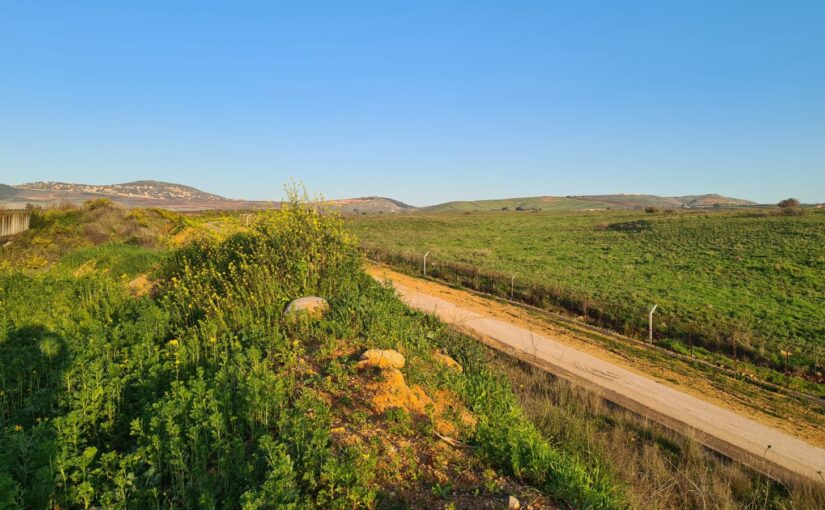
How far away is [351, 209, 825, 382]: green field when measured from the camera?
13.9m

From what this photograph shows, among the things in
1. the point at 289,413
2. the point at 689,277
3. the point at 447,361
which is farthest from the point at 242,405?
the point at 689,277

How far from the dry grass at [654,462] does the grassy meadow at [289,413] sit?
4 centimetres

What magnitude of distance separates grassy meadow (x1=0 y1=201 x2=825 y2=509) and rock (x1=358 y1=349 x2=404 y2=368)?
5.5 inches

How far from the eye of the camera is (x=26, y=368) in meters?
5.07

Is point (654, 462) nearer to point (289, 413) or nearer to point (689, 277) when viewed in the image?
point (289, 413)

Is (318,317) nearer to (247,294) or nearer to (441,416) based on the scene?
(247,294)

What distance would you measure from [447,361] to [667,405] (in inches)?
221

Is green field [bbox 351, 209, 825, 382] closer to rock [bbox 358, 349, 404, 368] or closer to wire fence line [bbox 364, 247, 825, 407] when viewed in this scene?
wire fence line [bbox 364, 247, 825, 407]

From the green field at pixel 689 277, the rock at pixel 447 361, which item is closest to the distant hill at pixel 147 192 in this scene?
the green field at pixel 689 277

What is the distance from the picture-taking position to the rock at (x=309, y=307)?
275 inches

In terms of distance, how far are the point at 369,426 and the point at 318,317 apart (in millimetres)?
2904

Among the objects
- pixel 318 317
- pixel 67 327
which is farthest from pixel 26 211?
pixel 318 317

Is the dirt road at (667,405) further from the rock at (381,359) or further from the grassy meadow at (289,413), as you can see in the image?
the rock at (381,359)

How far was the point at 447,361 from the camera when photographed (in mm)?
7105
